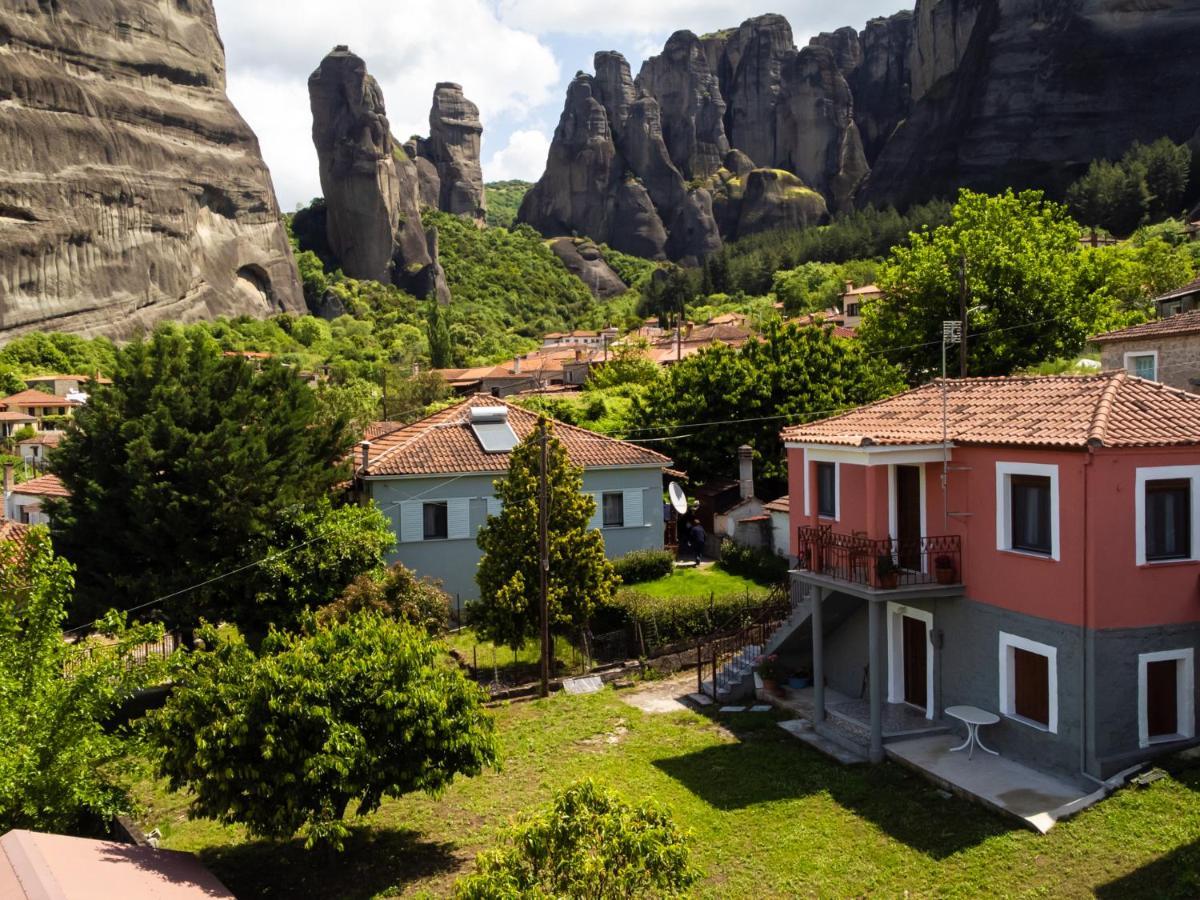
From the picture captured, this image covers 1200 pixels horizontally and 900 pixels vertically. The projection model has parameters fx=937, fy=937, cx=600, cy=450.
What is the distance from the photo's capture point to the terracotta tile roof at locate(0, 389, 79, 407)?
245 feet

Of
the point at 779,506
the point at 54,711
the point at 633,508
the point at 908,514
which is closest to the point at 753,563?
the point at 779,506

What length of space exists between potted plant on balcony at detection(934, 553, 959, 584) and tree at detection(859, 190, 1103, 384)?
757 inches

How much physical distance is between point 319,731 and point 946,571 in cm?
1052

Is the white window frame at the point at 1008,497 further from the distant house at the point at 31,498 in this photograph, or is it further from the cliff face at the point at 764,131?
the cliff face at the point at 764,131

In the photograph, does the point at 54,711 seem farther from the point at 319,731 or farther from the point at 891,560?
the point at 891,560

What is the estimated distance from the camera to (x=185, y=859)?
1288cm

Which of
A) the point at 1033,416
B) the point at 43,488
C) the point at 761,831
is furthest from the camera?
the point at 43,488

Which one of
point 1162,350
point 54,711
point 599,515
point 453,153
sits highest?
point 453,153

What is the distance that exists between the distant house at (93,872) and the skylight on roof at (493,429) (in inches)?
729

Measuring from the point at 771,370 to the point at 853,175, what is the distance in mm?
130244

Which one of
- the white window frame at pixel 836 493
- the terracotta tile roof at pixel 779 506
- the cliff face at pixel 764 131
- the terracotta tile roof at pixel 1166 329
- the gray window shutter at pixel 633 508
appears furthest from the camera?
the cliff face at pixel 764 131

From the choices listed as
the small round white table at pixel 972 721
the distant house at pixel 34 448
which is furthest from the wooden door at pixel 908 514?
the distant house at pixel 34 448

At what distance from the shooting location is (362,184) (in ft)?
424

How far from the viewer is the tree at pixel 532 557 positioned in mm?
22453
